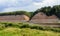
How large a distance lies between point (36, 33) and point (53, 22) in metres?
6.09

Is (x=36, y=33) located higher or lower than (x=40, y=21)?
higher

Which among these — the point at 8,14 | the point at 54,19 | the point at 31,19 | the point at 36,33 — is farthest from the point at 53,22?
the point at 36,33

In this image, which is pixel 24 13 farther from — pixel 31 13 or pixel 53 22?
pixel 53 22

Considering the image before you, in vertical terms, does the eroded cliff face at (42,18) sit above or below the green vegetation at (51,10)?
below

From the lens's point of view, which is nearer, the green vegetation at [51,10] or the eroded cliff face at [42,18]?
the green vegetation at [51,10]

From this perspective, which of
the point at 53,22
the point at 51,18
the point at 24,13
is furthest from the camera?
the point at 24,13

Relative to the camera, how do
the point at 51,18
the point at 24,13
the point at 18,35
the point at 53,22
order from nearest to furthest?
the point at 18,35 → the point at 53,22 → the point at 51,18 → the point at 24,13

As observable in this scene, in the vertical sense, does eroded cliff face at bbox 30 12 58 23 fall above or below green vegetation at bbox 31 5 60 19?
below

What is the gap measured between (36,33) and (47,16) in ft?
24.3

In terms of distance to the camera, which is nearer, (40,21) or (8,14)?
(40,21)

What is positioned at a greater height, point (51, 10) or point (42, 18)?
point (51, 10)

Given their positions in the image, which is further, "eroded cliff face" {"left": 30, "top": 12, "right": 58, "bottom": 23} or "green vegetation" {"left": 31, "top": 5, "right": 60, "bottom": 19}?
"eroded cliff face" {"left": 30, "top": 12, "right": 58, "bottom": 23}

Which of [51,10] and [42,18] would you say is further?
[42,18]

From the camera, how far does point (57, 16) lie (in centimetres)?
1483
